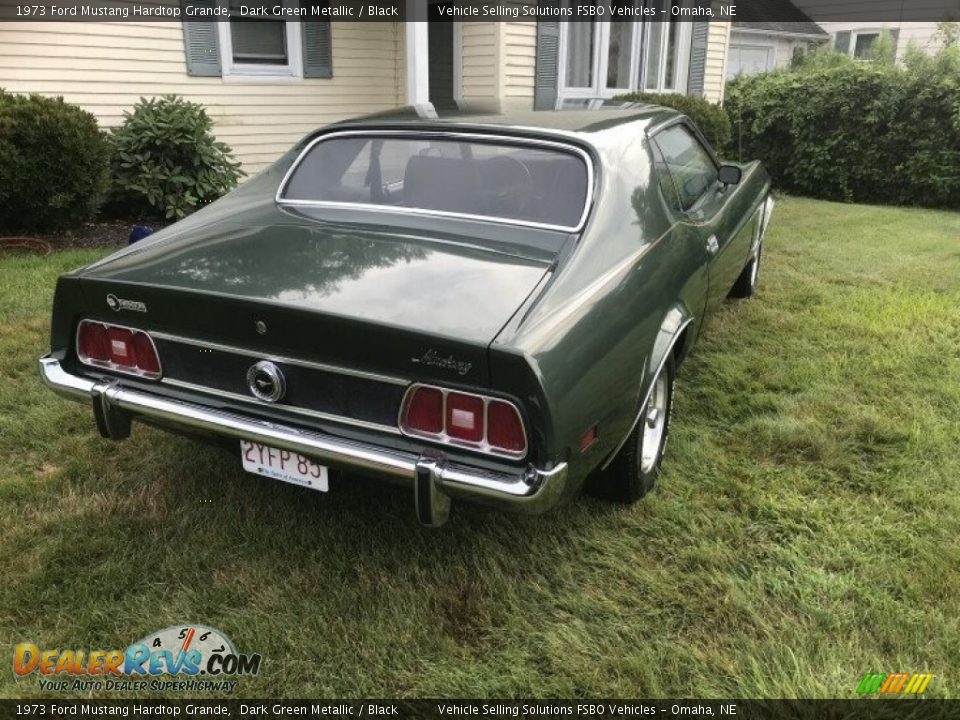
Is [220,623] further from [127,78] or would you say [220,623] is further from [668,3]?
[668,3]

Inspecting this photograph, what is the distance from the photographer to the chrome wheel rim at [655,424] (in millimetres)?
3059

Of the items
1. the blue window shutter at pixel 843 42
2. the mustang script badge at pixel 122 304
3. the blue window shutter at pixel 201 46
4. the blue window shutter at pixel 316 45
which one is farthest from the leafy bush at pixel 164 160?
the blue window shutter at pixel 843 42

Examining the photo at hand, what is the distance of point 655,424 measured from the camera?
10.3 ft

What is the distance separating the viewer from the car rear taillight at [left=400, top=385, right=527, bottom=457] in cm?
212

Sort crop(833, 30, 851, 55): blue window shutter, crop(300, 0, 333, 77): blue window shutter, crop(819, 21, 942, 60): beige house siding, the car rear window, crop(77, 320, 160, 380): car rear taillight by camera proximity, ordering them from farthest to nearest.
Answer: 1. crop(833, 30, 851, 55): blue window shutter
2. crop(819, 21, 942, 60): beige house siding
3. crop(300, 0, 333, 77): blue window shutter
4. the car rear window
5. crop(77, 320, 160, 380): car rear taillight

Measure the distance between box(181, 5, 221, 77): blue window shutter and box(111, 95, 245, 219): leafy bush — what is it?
3.13 ft

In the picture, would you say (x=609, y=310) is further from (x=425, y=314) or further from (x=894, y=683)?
(x=894, y=683)

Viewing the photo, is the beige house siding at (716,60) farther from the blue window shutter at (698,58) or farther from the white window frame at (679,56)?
the white window frame at (679,56)

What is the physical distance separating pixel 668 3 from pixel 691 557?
33.4 feet

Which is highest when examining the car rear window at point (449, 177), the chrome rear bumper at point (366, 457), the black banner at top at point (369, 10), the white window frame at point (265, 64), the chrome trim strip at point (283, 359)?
the black banner at top at point (369, 10)

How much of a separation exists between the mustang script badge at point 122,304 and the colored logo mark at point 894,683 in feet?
7.94

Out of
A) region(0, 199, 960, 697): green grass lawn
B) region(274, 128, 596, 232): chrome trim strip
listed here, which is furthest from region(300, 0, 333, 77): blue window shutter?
region(0, 199, 960, 697): green grass lawn

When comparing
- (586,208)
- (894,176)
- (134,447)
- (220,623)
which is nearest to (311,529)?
(220,623)

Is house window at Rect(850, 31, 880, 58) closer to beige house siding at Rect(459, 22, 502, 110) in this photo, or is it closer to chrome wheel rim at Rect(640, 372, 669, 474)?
beige house siding at Rect(459, 22, 502, 110)
